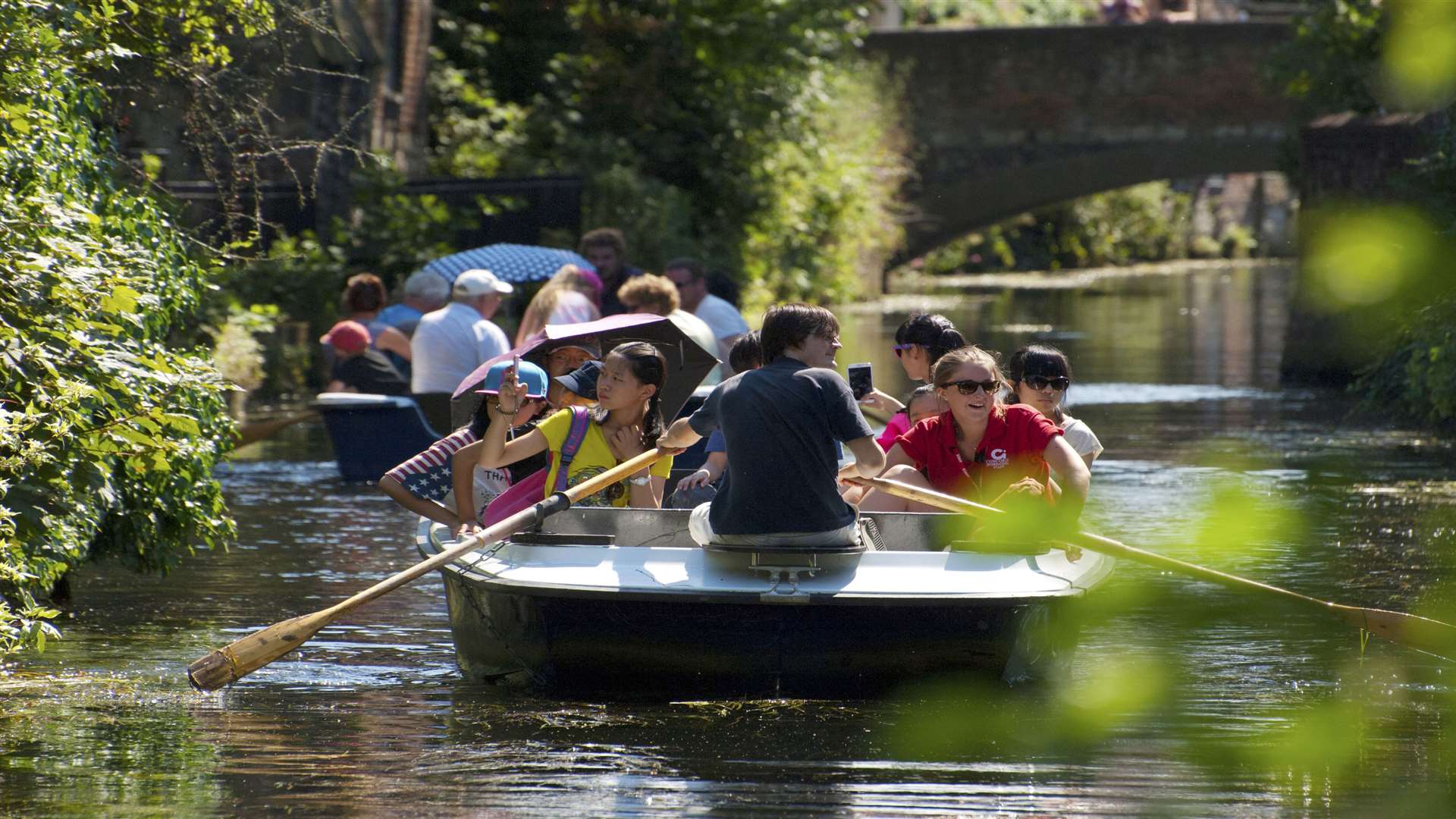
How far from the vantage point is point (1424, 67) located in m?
2.93

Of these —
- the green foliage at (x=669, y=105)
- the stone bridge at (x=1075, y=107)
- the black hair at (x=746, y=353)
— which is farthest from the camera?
the stone bridge at (x=1075, y=107)

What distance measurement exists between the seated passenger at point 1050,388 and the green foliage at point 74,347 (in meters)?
2.91

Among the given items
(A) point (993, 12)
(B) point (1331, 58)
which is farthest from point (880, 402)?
(A) point (993, 12)

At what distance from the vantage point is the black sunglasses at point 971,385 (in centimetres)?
676

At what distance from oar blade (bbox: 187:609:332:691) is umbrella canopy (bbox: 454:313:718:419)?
4.90 feet

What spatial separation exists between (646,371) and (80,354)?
190 centimetres

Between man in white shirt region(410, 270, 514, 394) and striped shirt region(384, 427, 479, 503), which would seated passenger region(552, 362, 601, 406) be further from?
man in white shirt region(410, 270, 514, 394)

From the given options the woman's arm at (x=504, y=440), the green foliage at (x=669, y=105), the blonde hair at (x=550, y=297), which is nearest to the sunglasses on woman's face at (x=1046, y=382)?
the woman's arm at (x=504, y=440)

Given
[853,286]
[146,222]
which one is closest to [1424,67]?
[146,222]

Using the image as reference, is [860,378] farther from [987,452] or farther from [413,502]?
[413,502]

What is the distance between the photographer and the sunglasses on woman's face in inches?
293

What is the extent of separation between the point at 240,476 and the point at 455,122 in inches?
524

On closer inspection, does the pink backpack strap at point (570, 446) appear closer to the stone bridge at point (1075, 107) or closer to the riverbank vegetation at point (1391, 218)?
the riverbank vegetation at point (1391, 218)

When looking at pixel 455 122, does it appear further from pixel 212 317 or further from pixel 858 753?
pixel 858 753
